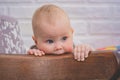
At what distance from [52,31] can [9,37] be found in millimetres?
333

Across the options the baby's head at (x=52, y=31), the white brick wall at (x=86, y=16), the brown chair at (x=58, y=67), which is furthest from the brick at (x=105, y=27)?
the brown chair at (x=58, y=67)

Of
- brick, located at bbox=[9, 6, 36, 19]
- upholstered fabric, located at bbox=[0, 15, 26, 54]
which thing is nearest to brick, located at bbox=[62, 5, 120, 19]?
brick, located at bbox=[9, 6, 36, 19]

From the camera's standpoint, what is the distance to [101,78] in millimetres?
571

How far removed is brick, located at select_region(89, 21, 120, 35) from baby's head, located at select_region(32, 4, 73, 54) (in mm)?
593

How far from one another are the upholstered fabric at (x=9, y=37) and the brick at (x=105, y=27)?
1.44ft

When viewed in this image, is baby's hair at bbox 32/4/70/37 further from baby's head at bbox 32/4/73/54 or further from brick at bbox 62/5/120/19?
brick at bbox 62/5/120/19

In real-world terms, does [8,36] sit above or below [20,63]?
below

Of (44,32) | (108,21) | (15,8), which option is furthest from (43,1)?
(44,32)

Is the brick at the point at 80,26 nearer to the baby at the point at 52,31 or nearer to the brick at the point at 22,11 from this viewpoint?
the brick at the point at 22,11

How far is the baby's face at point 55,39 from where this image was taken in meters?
0.87

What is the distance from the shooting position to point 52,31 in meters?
0.88

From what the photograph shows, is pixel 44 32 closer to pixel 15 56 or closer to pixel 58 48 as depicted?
pixel 58 48

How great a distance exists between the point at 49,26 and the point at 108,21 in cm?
70

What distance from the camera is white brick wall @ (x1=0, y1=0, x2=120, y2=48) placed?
1.51 m
